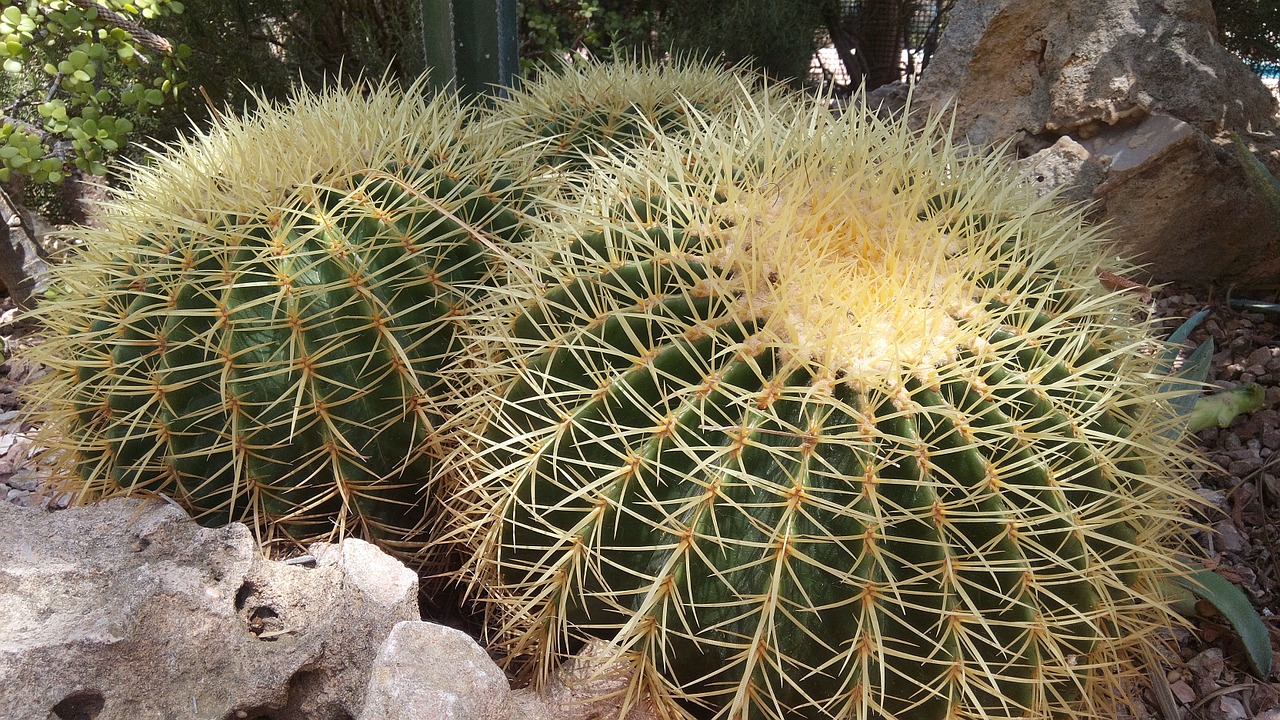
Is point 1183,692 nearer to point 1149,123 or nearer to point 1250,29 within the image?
point 1149,123

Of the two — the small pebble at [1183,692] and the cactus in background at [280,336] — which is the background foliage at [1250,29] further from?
the cactus in background at [280,336]

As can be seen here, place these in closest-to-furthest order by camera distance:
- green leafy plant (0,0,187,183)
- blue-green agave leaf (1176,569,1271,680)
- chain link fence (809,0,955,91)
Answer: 1. blue-green agave leaf (1176,569,1271,680)
2. green leafy plant (0,0,187,183)
3. chain link fence (809,0,955,91)

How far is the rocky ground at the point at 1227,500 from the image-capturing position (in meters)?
2.23

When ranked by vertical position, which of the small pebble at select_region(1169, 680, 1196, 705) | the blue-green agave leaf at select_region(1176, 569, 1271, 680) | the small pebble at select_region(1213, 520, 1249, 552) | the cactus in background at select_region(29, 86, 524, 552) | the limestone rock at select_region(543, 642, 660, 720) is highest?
the cactus in background at select_region(29, 86, 524, 552)

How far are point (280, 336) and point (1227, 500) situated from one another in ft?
8.55

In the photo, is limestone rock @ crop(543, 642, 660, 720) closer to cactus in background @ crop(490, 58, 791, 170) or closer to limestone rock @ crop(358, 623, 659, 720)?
limestone rock @ crop(358, 623, 659, 720)

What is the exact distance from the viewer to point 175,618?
1462 mm

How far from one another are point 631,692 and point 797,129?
0.98 m

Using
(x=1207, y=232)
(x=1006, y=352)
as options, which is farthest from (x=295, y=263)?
(x=1207, y=232)

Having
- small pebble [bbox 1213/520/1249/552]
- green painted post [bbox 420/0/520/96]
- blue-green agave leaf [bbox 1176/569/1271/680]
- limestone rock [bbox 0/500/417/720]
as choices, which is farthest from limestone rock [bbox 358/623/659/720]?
small pebble [bbox 1213/520/1249/552]

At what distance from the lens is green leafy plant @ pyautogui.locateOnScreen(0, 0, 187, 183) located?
3064 mm

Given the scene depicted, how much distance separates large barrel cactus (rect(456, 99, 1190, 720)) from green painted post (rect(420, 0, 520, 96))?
1.50 meters

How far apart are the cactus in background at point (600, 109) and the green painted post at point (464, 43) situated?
0.43m

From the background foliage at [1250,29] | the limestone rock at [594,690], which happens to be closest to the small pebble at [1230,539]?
the limestone rock at [594,690]
